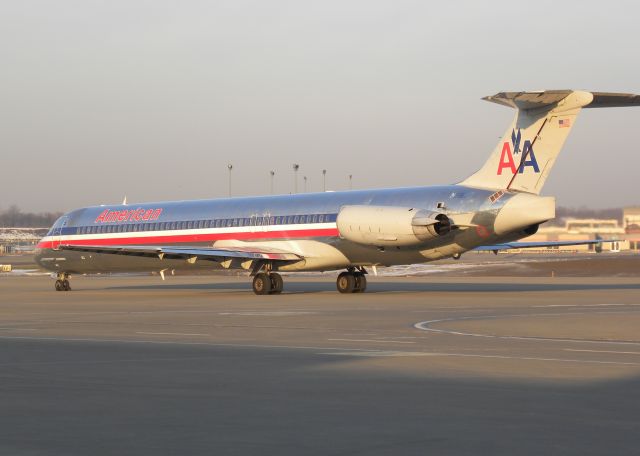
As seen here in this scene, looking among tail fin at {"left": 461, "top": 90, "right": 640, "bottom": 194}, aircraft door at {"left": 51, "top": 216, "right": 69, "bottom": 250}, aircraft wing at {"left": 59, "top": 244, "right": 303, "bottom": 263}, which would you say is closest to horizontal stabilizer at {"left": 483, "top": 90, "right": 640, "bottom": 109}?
tail fin at {"left": 461, "top": 90, "right": 640, "bottom": 194}

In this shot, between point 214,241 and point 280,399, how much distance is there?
101 feet

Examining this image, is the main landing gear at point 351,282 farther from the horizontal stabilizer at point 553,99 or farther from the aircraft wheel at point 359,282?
the horizontal stabilizer at point 553,99

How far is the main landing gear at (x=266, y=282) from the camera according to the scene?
3881cm

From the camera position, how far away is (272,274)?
128 ft

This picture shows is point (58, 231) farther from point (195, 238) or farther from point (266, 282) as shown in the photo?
point (266, 282)

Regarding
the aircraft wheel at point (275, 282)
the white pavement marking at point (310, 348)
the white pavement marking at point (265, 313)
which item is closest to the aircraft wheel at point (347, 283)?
the aircraft wheel at point (275, 282)

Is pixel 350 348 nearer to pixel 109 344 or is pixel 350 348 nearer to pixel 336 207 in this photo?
pixel 109 344

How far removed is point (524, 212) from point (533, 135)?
256 cm

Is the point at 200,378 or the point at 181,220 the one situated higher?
the point at 181,220

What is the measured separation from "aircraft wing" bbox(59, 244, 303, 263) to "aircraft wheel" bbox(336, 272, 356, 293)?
1.82 m

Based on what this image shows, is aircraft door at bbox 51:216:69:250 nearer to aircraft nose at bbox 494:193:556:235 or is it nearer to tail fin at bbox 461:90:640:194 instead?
tail fin at bbox 461:90:640:194

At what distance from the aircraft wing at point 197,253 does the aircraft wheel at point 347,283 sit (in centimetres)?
182

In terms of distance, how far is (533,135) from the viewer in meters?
33.6

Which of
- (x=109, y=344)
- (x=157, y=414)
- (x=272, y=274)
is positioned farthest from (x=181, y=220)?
(x=157, y=414)
